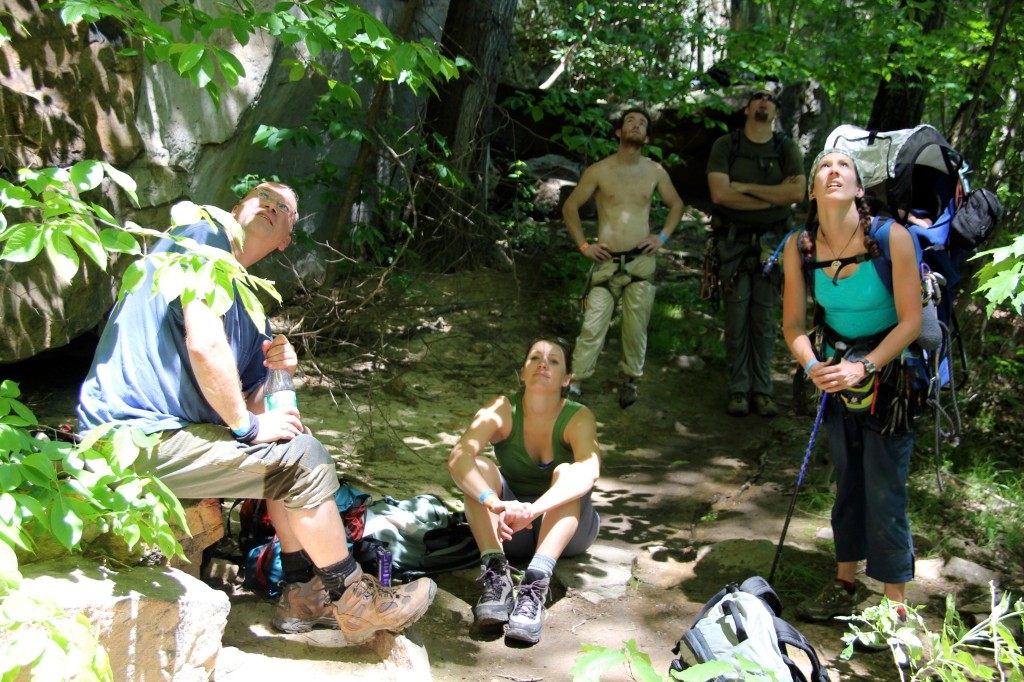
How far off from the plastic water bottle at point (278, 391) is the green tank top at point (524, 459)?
115cm

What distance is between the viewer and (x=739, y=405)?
258 inches

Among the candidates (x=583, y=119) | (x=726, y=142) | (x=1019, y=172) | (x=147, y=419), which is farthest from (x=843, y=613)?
(x=583, y=119)

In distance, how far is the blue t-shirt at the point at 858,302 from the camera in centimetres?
344

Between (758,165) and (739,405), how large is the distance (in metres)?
1.79

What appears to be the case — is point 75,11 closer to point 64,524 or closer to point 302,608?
point 64,524

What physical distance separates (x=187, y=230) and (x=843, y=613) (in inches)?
120

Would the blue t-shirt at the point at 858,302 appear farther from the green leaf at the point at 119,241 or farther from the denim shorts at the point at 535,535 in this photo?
the green leaf at the point at 119,241

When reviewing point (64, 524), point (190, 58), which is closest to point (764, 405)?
→ point (190, 58)

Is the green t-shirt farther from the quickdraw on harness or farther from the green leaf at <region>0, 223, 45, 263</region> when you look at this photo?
the green leaf at <region>0, 223, 45, 263</region>

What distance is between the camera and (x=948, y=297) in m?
3.67

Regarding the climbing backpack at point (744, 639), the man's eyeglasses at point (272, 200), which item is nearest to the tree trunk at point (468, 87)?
the man's eyeglasses at point (272, 200)

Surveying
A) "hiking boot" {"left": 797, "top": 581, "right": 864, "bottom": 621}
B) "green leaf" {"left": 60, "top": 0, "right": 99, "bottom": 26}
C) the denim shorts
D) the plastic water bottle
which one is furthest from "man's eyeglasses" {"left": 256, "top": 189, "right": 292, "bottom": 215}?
"hiking boot" {"left": 797, "top": 581, "right": 864, "bottom": 621}

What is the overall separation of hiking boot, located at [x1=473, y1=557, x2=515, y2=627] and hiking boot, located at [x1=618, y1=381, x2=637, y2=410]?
10.1 ft

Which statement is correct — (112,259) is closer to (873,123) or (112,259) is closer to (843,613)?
(843,613)
